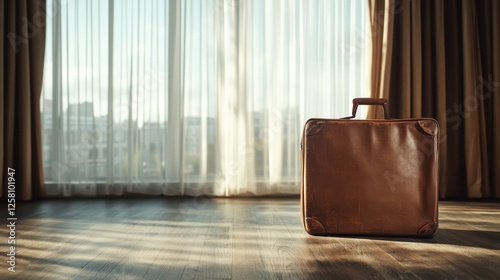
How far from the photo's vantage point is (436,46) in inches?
121

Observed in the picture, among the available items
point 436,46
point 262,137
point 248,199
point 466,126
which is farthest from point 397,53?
point 248,199

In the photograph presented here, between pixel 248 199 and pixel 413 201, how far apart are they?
130 centimetres

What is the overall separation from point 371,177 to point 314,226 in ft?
0.92

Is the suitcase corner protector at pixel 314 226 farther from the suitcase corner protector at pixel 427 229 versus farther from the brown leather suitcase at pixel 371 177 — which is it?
the suitcase corner protector at pixel 427 229

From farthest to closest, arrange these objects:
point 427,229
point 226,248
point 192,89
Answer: point 192,89 → point 427,229 → point 226,248

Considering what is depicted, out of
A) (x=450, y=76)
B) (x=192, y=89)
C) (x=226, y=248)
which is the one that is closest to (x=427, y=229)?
(x=226, y=248)

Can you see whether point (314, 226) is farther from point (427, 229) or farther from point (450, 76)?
point (450, 76)

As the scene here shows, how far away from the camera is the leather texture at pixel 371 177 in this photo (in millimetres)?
1848

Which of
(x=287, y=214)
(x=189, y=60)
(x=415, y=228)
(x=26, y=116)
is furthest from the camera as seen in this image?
(x=189, y=60)

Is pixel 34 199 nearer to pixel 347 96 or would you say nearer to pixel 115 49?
pixel 115 49

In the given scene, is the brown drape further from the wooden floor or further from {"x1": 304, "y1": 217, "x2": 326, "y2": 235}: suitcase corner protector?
{"x1": 304, "y1": 217, "x2": 326, "y2": 235}: suitcase corner protector

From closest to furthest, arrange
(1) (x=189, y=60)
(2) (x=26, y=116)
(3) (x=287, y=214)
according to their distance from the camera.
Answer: (3) (x=287, y=214) → (2) (x=26, y=116) → (1) (x=189, y=60)

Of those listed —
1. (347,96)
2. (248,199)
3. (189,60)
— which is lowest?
(248,199)

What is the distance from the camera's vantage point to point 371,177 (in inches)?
72.9
